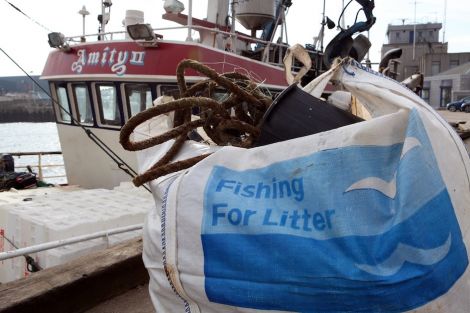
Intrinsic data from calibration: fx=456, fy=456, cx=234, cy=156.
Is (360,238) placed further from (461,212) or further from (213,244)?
(213,244)

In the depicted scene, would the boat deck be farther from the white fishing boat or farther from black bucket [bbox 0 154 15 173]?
black bucket [bbox 0 154 15 173]

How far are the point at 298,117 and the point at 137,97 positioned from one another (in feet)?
20.2

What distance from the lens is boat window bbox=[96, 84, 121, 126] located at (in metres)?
7.70

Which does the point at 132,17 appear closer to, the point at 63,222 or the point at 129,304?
the point at 63,222

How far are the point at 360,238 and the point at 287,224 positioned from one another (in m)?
0.19

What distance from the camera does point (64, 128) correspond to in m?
8.68

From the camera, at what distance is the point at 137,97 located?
7469mm

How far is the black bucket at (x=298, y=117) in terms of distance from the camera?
1.61 m

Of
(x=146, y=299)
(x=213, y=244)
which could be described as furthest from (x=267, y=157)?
(x=146, y=299)

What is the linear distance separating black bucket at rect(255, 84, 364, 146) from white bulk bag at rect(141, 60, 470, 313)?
19cm

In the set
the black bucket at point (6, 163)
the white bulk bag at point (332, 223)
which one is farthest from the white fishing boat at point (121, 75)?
the black bucket at point (6, 163)

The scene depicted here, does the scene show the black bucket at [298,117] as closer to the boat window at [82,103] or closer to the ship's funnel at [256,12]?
the boat window at [82,103]

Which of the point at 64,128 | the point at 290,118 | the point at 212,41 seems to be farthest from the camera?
the point at 64,128

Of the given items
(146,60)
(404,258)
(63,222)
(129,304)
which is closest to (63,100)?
(146,60)
